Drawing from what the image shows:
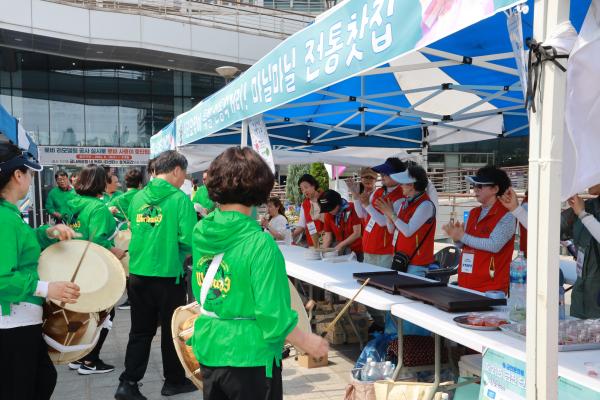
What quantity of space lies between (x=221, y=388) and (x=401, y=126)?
18.6ft

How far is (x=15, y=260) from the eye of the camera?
8.25ft

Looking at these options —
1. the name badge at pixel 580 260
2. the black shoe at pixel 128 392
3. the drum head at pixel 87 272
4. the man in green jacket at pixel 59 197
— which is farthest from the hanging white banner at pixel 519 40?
the man in green jacket at pixel 59 197

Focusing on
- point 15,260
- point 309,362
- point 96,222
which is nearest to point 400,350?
point 309,362

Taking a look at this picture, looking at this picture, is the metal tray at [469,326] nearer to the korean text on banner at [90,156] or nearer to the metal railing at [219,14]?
the korean text on banner at [90,156]

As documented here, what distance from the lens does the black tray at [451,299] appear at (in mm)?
2781

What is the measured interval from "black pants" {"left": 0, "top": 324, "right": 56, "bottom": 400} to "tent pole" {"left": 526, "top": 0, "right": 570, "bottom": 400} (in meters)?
2.31

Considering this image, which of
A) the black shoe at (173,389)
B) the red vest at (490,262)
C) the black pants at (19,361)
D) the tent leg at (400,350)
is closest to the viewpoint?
the black pants at (19,361)

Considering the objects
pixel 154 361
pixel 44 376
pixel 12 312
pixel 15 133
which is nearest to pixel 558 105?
pixel 12 312

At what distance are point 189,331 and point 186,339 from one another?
42 mm

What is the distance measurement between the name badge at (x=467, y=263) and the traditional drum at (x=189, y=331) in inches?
61.4

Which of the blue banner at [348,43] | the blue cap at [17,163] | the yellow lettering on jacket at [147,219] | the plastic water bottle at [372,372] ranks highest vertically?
the blue banner at [348,43]

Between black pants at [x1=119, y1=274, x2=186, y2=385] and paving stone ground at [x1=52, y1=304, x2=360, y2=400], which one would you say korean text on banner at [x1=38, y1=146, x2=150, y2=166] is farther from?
black pants at [x1=119, y1=274, x2=186, y2=385]

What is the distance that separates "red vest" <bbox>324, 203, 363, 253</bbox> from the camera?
5.87m

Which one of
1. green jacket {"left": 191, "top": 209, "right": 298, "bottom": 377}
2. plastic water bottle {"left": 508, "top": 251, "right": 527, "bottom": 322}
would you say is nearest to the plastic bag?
plastic water bottle {"left": 508, "top": 251, "right": 527, "bottom": 322}
